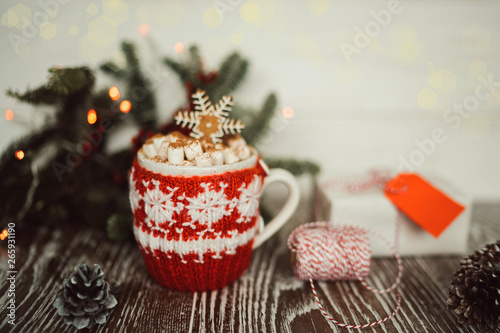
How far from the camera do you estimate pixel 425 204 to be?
77 centimetres

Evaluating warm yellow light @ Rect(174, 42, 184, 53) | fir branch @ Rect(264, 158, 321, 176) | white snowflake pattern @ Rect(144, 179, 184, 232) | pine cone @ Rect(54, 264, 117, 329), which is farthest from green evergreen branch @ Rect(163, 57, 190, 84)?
pine cone @ Rect(54, 264, 117, 329)

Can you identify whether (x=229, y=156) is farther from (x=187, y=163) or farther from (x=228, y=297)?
(x=228, y=297)

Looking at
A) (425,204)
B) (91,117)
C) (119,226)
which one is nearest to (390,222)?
(425,204)

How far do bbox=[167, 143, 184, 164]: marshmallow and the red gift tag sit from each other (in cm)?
45

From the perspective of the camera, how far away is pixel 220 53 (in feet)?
3.13

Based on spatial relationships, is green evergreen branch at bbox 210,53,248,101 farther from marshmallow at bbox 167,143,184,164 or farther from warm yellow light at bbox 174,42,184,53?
marshmallow at bbox 167,143,184,164

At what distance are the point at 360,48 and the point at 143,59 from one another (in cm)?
55

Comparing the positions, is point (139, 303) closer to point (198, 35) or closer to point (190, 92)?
point (190, 92)

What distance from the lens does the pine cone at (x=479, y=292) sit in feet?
1.86

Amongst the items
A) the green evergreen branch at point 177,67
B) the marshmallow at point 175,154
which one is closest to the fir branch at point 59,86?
the green evergreen branch at point 177,67

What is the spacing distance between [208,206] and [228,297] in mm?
180

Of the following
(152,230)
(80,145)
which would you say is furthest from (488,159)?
(80,145)

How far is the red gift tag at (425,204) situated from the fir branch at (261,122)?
1.01 ft

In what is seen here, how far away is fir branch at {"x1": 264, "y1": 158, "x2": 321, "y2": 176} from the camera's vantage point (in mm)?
868
